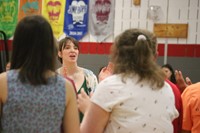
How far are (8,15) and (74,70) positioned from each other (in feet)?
11.8

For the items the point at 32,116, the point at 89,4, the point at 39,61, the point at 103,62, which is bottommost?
the point at 103,62

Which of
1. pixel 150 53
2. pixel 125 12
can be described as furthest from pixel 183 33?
pixel 150 53

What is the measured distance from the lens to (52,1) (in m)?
5.98

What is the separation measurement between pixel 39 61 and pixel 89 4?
4.63 metres

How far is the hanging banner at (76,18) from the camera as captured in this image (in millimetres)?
5867

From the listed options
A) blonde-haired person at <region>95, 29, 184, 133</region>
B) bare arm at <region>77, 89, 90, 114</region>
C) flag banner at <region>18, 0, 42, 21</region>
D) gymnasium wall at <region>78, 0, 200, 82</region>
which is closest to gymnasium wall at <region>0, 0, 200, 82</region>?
gymnasium wall at <region>78, 0, 200, 82</region>

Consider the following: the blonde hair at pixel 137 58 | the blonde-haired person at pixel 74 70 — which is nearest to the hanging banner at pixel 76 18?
the blonde-haired person at pixel 74 70

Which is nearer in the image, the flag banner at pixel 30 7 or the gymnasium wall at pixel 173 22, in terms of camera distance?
the gymnasium wall at pixel 173 22

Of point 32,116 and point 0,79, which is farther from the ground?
point 0,79

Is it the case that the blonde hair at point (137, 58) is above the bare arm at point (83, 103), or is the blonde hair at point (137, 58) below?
above

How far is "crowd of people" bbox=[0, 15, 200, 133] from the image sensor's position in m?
1.36

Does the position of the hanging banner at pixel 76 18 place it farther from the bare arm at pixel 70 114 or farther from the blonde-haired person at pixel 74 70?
the bare arm at pixel 70 114

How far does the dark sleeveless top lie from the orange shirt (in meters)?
1.16

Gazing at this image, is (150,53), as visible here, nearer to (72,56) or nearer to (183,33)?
(72,56)
